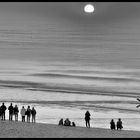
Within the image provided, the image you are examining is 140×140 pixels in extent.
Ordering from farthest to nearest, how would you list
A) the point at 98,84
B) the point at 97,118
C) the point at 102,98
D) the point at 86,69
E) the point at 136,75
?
the point at 86,69 → the point at 136,75 → the point at 98,84 → the point at 102,98 → the point at 97,118

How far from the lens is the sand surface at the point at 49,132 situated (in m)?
25.4

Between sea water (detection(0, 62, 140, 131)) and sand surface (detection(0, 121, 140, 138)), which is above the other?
sea water (detection(0, 62, 140, 131))

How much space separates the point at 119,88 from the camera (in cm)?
5562

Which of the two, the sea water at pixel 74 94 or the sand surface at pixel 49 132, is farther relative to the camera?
the sea water at pixel 74 94

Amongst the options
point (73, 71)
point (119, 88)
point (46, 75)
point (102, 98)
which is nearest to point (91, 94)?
point (102, 98)

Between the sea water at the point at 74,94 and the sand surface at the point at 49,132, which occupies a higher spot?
the sea water at the point at 74,94

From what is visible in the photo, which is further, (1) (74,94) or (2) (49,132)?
(1) (74,94)

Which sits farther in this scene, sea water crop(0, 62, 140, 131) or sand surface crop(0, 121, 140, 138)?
sea water crop(0, 62, 140, 131)

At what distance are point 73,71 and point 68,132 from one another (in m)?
46.1

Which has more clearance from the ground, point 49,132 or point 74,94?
point 74,94

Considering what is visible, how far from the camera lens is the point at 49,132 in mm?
26609

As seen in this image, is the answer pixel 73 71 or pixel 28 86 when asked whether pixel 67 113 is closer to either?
pixel 28 86

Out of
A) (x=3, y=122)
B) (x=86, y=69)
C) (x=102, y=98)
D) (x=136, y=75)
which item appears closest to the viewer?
(x=3, y=122)

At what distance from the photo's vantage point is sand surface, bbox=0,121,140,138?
25.4 meters
